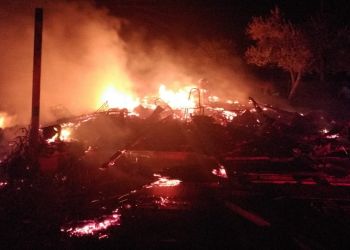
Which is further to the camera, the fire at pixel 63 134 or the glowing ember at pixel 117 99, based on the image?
the glowing ember at pixel 117 99

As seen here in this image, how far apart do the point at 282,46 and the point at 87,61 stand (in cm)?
1254

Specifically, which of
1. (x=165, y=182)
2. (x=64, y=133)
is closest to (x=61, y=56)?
(x=64, y=133)

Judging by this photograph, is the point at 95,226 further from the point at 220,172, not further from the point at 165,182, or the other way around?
the point at 220,172

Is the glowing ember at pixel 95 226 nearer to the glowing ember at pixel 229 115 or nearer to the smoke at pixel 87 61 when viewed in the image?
the glowing ember at pixel 229 115

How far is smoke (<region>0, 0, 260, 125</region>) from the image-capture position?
63.4ft

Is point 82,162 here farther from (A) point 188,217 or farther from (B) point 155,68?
(B) point 155,68

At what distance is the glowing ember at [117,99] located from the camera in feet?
63.2

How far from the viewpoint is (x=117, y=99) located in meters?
20.2

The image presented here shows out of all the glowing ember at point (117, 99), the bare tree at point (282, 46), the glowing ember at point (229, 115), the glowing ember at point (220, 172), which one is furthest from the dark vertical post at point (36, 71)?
the bare tree at point (282, 46)

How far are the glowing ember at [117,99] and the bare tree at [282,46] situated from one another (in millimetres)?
9696

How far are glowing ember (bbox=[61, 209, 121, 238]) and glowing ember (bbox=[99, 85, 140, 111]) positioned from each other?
12.6 metres

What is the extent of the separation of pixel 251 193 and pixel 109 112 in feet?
27.4

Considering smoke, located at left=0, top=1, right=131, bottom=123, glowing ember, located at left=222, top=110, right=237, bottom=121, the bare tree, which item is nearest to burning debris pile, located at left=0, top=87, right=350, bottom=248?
glowing ember, located at left=222, top=110, right=237, bottom=121

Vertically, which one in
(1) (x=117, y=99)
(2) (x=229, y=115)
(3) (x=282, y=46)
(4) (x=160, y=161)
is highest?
(3) (x=282, y=46)
